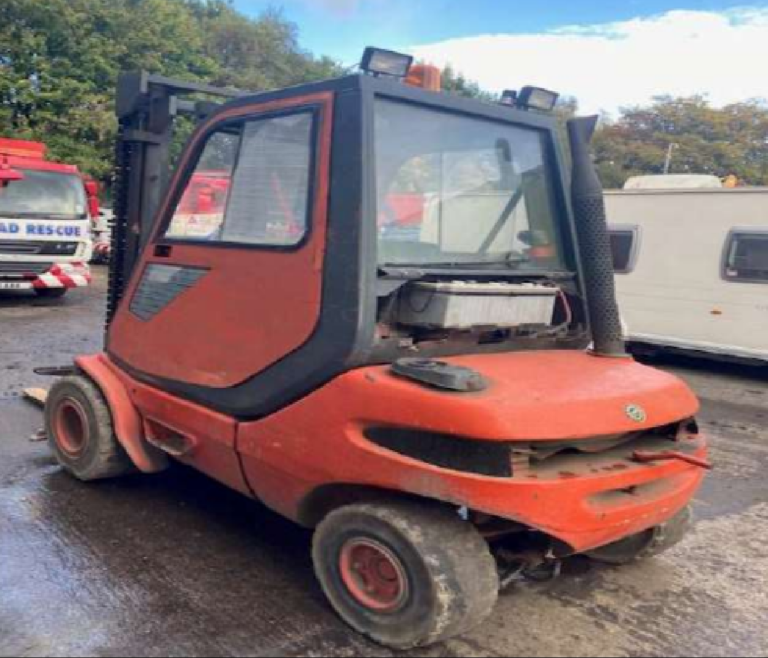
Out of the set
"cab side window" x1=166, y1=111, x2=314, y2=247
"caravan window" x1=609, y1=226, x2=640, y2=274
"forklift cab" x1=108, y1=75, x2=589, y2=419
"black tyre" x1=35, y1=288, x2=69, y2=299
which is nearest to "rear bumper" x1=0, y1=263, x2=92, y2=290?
"black tyre" x1=35, y1=288, x2=69, y2=299

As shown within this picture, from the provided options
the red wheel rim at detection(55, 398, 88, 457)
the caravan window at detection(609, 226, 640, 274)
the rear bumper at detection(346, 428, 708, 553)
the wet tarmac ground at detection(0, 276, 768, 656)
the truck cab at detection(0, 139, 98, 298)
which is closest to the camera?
the rear bumper at detection(346, 428, 708, 553)

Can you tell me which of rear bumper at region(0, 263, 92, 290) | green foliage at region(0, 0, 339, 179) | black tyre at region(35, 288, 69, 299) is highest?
green foliage at region(0, 0, 339, 179)

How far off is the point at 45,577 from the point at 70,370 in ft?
6.49

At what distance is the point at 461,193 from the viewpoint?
3738mm

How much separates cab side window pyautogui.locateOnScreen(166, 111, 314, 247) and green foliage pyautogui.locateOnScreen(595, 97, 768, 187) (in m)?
37.3

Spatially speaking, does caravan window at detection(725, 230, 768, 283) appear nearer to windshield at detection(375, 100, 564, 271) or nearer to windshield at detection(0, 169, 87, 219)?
windshield at detection(375, 100, 564, 271)

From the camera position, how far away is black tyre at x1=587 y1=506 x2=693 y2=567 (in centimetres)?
384

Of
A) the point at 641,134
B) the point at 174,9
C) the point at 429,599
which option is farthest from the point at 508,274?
the point at 641,134

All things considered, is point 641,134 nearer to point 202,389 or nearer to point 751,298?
point 751,298

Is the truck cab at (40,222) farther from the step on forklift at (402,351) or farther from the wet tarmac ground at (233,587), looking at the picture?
the step on forklift at (402,351)

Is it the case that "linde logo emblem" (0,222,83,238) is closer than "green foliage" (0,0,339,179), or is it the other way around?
"linde logo emblem" (0,222,83,238)

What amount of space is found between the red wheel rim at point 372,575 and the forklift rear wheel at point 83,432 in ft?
6.33

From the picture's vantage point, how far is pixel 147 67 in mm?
22938

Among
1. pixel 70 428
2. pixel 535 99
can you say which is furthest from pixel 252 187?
pixel 70 428
